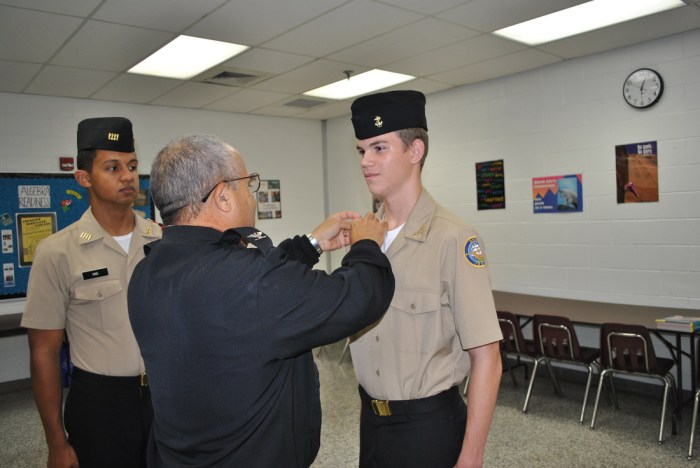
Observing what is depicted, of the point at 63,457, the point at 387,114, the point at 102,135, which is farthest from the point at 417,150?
the point at 63,457

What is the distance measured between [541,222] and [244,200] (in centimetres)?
465

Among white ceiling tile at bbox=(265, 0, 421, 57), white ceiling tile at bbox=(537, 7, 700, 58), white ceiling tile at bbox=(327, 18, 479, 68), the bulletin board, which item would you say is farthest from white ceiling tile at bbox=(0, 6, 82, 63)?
white ceiling tile at bbox=(537, 7, 700, 58)

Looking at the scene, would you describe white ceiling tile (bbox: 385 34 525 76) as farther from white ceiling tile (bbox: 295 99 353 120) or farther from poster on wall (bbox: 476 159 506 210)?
white ceiling tile (bbox: 295 99 353 120)

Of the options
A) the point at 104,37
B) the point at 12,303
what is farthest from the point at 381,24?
the point at 12,303

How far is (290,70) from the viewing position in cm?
509

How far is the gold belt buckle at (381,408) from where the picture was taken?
1.71 m

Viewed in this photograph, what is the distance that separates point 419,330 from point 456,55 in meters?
3.72

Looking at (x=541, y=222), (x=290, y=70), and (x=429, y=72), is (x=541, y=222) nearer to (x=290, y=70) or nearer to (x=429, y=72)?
(x=429, y=72)

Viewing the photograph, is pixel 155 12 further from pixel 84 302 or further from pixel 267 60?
pixel 84 302

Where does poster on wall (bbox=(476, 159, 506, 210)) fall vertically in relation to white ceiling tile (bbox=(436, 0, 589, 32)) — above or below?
below

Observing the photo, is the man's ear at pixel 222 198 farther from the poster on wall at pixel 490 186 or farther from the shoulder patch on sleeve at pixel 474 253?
the poster on wall at pixel 490 186

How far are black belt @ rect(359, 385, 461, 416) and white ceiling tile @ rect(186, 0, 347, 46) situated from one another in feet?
8.94

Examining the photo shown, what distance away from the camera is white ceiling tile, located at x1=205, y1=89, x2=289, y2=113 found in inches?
237

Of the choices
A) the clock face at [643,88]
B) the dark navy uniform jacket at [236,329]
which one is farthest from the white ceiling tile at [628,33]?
the dark navy uniform jacket at [236,329]
